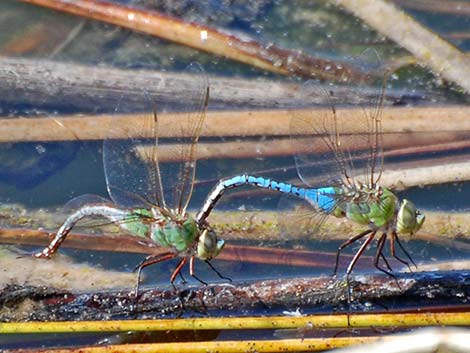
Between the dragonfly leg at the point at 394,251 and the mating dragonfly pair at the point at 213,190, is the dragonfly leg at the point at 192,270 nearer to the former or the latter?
the mating dragonfly pair at the point at 213,190

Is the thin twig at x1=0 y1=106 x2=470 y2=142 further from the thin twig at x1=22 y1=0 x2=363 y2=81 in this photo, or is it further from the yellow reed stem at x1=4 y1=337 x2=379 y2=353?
the yellow reed stem at x1=4 y1=337 x2=379 y2=353

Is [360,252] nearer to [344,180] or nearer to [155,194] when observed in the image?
[344,180]

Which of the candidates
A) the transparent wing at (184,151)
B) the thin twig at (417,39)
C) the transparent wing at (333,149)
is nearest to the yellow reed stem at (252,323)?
the transparent wing at (184,151)

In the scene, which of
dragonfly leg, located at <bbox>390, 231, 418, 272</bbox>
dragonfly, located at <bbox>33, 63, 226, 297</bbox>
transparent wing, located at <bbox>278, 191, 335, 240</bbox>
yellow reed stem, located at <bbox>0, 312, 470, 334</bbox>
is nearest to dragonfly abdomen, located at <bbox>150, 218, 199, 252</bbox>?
dragonfly, located at <bbox>33, 63, 226, 297</bbox>

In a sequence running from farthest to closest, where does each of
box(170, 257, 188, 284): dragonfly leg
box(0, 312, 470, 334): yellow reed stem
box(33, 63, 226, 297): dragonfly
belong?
1. box(33, 63, 226, 297): dragonfly
2. box(170, 257, 188, 284): dragonfly leg
3. box(0, 312, 470, 334): yellow reed stem

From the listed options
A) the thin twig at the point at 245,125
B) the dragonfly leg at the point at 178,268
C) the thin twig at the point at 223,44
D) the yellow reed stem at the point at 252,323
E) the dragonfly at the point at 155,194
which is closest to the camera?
the yellow reed stem at the point at 252,323

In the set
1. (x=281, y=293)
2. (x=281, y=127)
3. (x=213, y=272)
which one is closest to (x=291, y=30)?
(x=281, y=127)

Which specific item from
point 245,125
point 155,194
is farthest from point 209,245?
point 245,125
